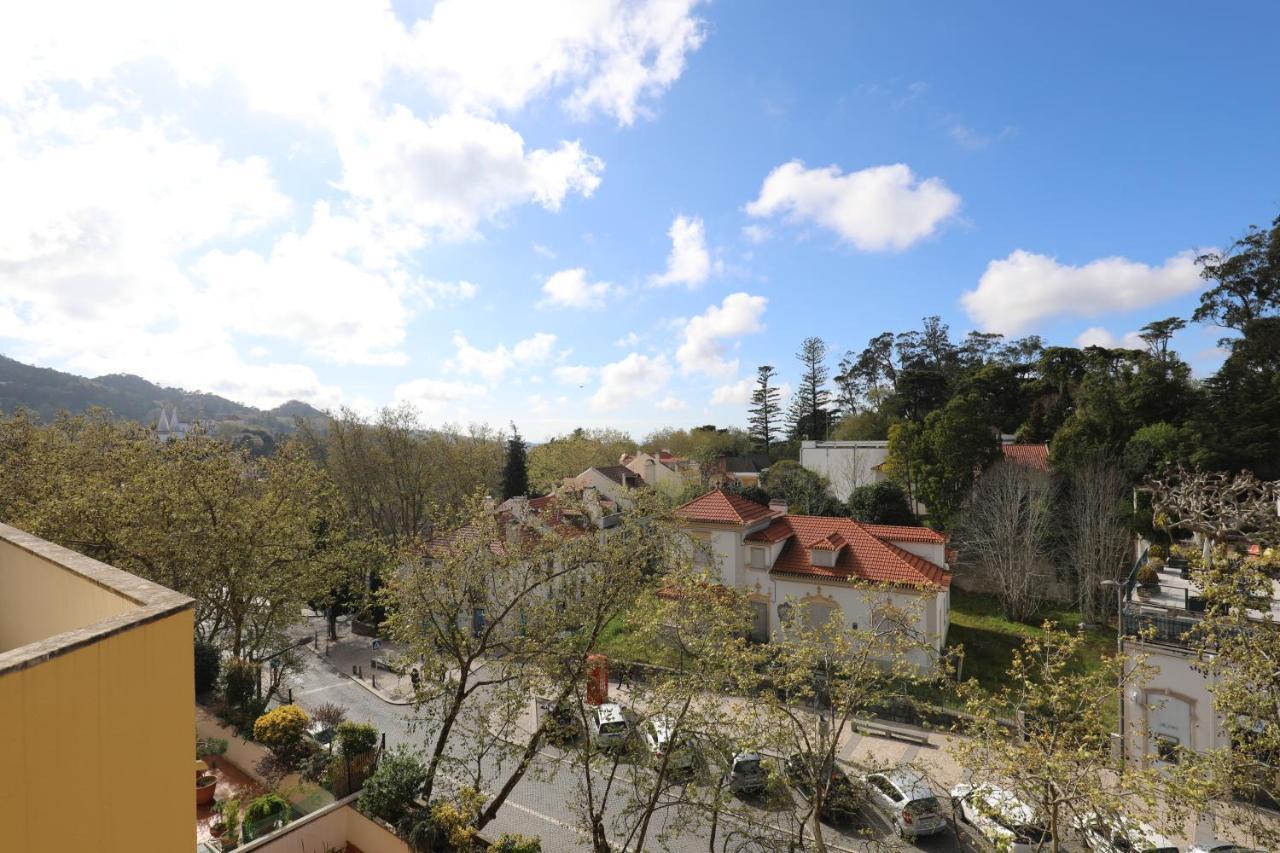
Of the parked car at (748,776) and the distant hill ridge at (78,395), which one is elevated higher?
the distant hill ridge at (78,395)

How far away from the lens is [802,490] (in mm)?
33781

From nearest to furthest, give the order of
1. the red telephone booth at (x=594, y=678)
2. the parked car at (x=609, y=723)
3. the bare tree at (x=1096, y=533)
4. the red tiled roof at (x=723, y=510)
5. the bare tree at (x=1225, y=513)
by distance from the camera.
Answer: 1. the bare tree at (x=1225, y=513)
2. the red telephone booth at (x=594, y=678)
3. the parked car at (x=609, y=723)
4. the red tiled roof at (x=723, y=510)
5. the bare tree at (x=1096, y=533)

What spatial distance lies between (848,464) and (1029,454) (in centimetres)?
978

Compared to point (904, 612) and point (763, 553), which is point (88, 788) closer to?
point (904, 612)

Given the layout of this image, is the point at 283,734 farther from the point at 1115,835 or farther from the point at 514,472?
the point at 514,472

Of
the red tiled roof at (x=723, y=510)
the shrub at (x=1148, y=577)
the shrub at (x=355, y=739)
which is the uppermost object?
the red tiled roof at (x=723, y=510)

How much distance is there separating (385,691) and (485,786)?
9.07 meters

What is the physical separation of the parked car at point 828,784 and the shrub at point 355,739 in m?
7.08

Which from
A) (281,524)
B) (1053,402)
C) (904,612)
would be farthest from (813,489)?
(281,524)

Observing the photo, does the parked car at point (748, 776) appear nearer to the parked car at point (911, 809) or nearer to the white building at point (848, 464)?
the parked car at point (911, 809)

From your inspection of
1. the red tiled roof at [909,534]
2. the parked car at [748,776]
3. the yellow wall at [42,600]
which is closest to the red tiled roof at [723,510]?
the red tiled roof at [909,534]

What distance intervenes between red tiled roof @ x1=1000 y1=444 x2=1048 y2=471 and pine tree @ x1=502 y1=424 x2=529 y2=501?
2940 centimetres

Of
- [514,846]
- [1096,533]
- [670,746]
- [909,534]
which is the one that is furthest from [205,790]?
[1096,533]

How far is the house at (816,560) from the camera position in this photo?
748 inches
